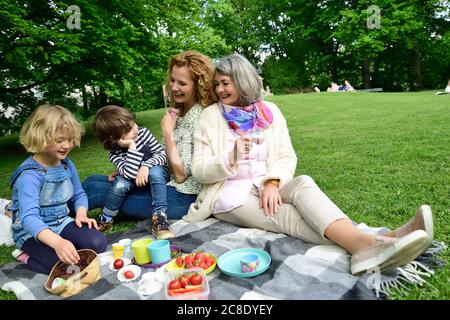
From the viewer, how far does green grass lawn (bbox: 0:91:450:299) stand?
3.30m

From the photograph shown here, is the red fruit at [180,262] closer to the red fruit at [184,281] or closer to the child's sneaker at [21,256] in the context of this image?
the red fruit at [184,281]

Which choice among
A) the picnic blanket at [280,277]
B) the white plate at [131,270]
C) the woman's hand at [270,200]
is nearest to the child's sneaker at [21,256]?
the picnic blanket at [280,277]

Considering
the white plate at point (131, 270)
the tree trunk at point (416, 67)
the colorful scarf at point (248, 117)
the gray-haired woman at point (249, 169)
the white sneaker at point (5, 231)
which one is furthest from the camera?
the tree trunk at point (416, 67)

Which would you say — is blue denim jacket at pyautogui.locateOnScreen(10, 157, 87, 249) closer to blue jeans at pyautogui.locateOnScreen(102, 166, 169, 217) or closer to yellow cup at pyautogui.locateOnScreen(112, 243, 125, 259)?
blue jeans at pyautogui.locateOnScreen(102, 166, 169, 217)

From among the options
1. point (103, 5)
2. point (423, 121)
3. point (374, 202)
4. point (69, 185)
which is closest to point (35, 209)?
point (69, 185)

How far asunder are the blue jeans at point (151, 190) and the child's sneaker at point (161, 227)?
0.23ft

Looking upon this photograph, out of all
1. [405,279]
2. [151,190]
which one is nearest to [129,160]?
[151,190]

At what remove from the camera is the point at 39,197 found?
2.79 meters

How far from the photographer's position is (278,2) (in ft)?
97.3

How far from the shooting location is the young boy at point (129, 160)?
11.1 ft

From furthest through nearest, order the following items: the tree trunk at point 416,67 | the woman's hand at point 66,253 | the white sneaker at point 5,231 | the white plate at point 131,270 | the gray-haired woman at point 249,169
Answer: the tree trunk at point 416,67, the white sneaker at point 5,231, the gray-haired woman at point 249,169, the white plate at point 131,270, the woman's hand at point 66,253

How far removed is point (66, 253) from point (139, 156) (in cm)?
127
